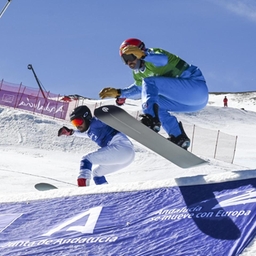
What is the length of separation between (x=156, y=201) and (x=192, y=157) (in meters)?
1.00

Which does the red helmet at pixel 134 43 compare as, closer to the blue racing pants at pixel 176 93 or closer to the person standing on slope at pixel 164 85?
the person standing on slope at pixel 164 85

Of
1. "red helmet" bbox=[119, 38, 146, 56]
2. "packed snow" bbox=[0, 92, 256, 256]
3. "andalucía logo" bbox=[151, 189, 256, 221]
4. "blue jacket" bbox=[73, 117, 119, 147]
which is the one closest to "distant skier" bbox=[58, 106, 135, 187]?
"blue jacket" bbox=[73, 117, 119, 147]

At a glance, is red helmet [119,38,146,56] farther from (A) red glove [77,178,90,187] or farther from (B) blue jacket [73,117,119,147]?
(A) red glove [77,178,90,187]

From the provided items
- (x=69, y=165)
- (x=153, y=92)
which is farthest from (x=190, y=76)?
(x=69, y=165)

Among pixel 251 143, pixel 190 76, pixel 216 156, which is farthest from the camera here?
pixel 251 143

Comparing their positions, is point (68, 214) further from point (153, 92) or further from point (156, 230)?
point (153, 92)

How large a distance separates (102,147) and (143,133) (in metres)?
1.02

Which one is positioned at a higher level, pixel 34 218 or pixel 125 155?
pixel 125 155

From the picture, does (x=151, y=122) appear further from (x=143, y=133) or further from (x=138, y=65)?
(x=138, y=65)

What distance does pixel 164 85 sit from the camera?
5.04 meters

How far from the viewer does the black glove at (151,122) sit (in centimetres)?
470

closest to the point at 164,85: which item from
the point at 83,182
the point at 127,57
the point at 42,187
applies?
the point at 127,57

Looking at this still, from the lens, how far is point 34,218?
411 cm

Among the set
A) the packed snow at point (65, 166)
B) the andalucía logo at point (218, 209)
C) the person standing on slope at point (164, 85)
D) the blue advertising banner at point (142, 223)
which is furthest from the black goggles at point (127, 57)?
the andalucía logo at point (218, 209)
